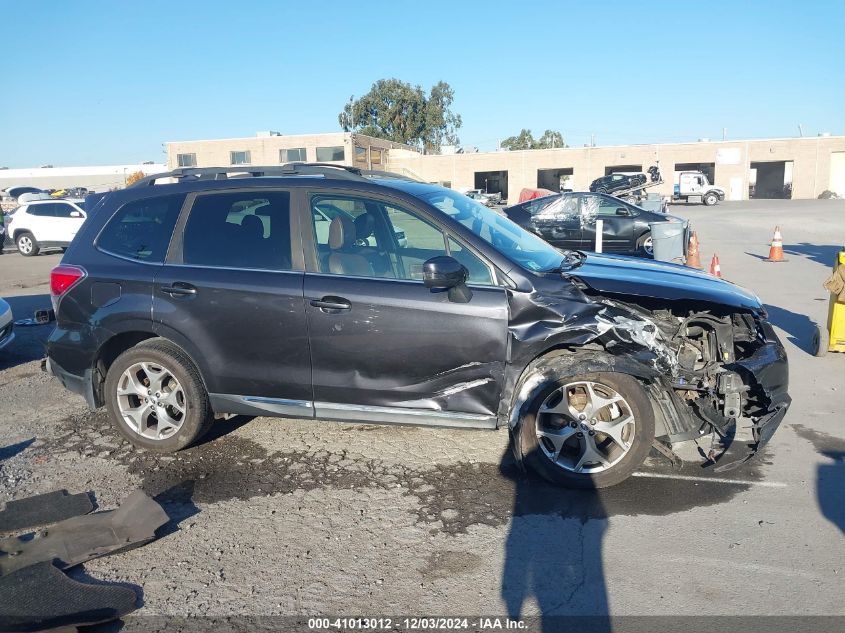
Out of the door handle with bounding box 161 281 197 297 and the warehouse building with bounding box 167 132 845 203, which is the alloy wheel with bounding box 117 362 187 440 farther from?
the warehouse building with bounding box 167 132 845 203

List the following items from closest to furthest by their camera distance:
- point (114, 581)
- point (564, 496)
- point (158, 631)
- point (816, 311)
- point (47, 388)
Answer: point (158, 631) → point (114, 581) → point (564, 496) → point (47, 388) → point (816, 311)

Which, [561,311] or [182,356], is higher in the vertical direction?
[561,311]

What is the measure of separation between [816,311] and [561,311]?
7.34m

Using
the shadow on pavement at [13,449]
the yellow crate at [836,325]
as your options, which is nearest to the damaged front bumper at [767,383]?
the yellow crate at [836,325]

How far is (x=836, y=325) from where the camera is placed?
24.4 feet

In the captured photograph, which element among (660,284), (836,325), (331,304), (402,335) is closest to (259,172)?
(331,304)

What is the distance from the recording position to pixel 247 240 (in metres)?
5.00

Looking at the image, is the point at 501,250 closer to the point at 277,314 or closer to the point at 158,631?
the point at 277,314

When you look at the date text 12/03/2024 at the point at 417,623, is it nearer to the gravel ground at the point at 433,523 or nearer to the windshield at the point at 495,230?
the gravel ground at the point at 433,523

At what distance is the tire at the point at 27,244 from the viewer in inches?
912

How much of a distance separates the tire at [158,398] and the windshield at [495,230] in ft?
6.69

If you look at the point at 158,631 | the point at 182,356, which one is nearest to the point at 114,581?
the point at 158,631

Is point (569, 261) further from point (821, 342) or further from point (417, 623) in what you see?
point (821, 342)

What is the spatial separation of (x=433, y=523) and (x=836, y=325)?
5.59 metres
